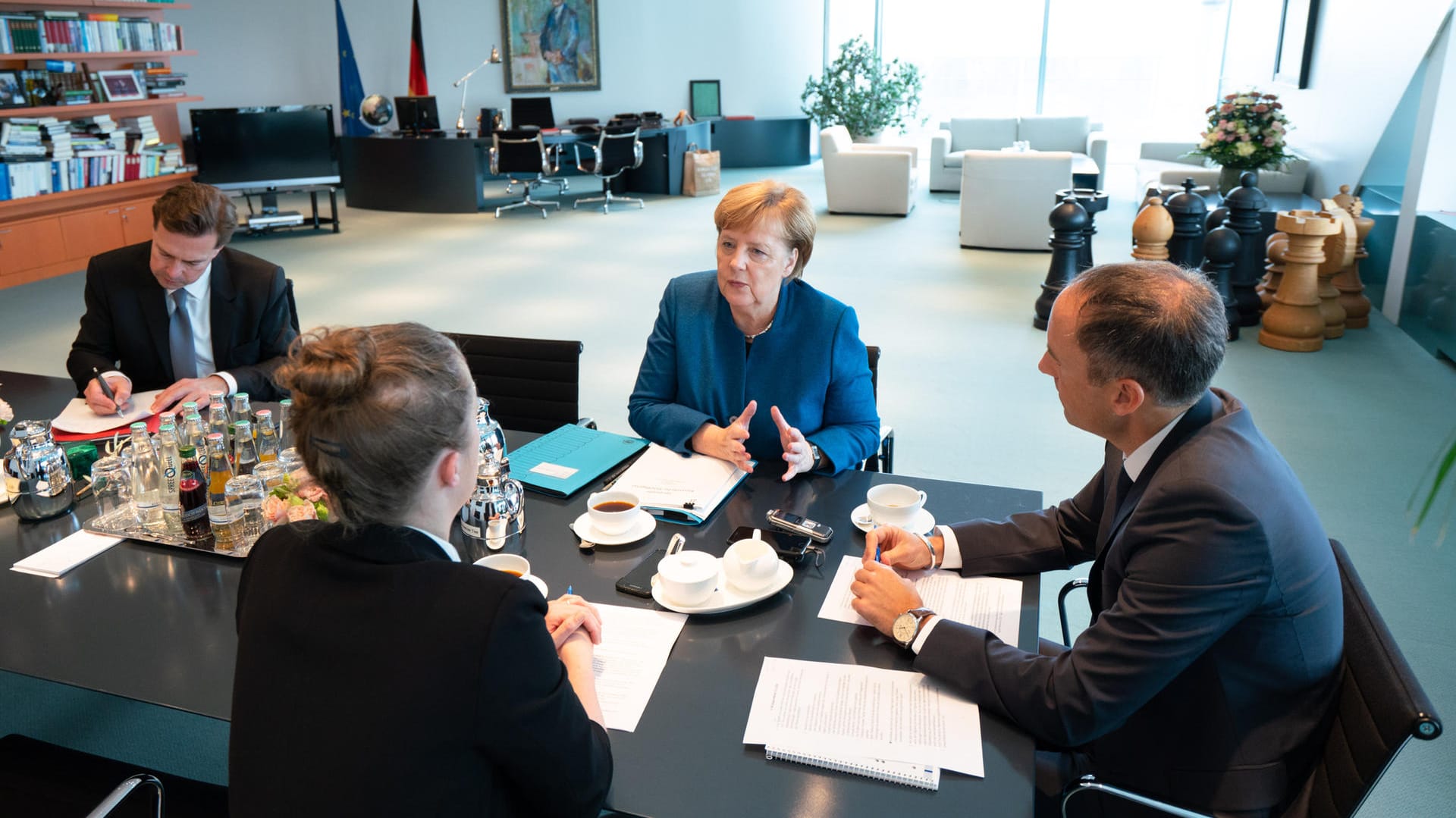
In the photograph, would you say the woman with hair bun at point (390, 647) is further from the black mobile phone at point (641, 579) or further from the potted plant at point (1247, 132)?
the potted plant at point (1247, 132)

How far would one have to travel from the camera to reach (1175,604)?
1.40 m

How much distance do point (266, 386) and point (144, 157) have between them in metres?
6.99

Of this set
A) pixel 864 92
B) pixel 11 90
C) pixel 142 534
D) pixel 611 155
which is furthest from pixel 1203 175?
pixel 11 90

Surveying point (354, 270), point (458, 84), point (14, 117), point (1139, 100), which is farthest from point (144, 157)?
point (1139, 100)

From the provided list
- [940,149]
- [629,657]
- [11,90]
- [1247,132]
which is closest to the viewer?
[629,657]

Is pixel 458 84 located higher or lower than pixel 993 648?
higher

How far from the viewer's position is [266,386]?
3.02m

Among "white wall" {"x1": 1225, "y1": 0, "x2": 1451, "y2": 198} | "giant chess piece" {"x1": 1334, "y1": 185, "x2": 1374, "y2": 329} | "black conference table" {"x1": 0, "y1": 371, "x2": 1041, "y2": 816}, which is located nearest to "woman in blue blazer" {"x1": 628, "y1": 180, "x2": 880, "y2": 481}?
"black conference table" {"x1": 0, "y1": 371, "x2": 1041, "y2": 816}

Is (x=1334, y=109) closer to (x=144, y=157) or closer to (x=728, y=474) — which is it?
(x=728, y=474)

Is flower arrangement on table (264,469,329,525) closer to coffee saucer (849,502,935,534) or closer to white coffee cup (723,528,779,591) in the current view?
white coffee cup (723,528,779,591)

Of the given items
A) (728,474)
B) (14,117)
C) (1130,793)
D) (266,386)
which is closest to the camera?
(1130,793)

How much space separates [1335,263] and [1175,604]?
18.6 ft

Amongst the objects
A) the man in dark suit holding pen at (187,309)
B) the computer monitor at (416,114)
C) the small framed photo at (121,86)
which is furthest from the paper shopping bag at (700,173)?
the man in dark suit holding pen at (187,309)

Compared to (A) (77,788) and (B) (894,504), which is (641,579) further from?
(A) (77,788)
